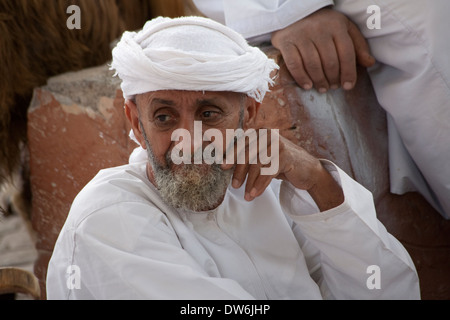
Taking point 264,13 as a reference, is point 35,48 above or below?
below

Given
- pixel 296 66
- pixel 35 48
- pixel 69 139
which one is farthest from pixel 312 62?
pixel 35 48

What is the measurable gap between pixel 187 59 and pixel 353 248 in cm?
72

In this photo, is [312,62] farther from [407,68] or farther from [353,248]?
[353,248]

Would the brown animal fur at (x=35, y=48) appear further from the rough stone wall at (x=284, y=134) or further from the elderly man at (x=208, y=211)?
the elderly man at (x=208, y=211)

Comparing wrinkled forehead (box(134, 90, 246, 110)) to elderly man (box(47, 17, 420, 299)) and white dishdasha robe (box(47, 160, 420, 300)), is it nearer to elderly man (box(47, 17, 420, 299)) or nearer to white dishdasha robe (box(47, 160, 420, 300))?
elderly man (box(47, 17, 420, 299))

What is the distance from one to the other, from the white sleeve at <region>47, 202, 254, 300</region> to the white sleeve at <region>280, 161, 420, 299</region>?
14.5 inches

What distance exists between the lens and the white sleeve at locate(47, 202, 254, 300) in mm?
1573

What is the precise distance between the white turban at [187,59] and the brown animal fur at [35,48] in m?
1.24

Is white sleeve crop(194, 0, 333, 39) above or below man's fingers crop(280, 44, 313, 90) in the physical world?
above

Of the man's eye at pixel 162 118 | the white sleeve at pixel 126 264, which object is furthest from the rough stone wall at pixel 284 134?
the white sleeve at pixel 126 264

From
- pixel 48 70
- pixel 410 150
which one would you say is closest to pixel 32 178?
pixel 48 70

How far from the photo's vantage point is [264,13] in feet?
8.29
